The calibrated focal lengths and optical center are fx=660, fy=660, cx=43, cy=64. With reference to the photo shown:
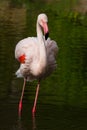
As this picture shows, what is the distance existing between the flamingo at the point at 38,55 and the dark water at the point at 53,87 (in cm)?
45

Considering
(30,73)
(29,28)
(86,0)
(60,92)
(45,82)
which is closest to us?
(30,73)

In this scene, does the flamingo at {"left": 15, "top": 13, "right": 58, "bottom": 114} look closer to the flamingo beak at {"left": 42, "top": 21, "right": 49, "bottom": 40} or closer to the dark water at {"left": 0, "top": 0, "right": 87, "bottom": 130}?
the flamingo beak at {"left": 42, "top": 21, "right": 49, "bottom": 40}

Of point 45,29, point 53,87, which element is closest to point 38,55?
point 45,29

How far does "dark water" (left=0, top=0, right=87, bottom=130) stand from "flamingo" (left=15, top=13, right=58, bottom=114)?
0.45 metres

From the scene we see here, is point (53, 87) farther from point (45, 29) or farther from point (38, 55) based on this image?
point (45, 29)

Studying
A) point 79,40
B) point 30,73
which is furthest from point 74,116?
point 79,40

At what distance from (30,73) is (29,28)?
13592 millimetres

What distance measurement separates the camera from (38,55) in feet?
37.9

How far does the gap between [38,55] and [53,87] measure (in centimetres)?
212

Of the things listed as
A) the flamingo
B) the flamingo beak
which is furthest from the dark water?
the flamingo beak

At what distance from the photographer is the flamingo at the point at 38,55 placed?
37.0 feet

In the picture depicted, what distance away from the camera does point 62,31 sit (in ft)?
83.8

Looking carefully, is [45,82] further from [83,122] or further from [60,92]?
[83,122]

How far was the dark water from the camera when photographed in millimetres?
10888
